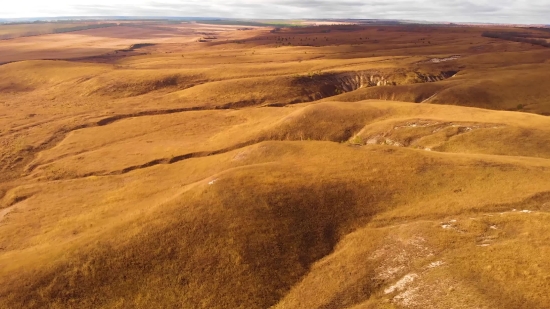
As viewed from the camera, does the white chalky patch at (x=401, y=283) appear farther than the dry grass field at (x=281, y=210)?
No

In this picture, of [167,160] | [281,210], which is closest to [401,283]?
[281,210]

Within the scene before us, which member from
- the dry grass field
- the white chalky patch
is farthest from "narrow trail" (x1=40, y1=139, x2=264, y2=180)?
the white chalky patch

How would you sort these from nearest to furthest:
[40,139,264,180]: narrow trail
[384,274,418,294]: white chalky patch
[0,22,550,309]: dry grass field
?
[384,274,418,294]: white chalky patch → [0,22,550,309]: dry grass field → [40,139,264,180]: narrow trail

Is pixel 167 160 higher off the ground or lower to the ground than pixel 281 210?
lower

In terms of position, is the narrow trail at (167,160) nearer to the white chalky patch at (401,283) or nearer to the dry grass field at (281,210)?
the dry grass field at (281,210)

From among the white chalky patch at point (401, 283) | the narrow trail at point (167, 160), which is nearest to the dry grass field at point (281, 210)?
the white chalky patch at point (401, 283)

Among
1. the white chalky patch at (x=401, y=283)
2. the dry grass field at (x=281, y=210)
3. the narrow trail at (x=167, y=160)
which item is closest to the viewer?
the white chalky patch at (x=401, y=283)

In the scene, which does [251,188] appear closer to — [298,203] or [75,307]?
[298,203]

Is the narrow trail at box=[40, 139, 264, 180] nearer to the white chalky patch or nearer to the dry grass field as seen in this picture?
the dry grass field

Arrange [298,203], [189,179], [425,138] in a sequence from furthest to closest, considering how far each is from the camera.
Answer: [425,138] < [189,179] < [298,203]

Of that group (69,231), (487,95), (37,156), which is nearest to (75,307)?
(69,231)

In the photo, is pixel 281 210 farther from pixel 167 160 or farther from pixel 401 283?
pixel 167 160
